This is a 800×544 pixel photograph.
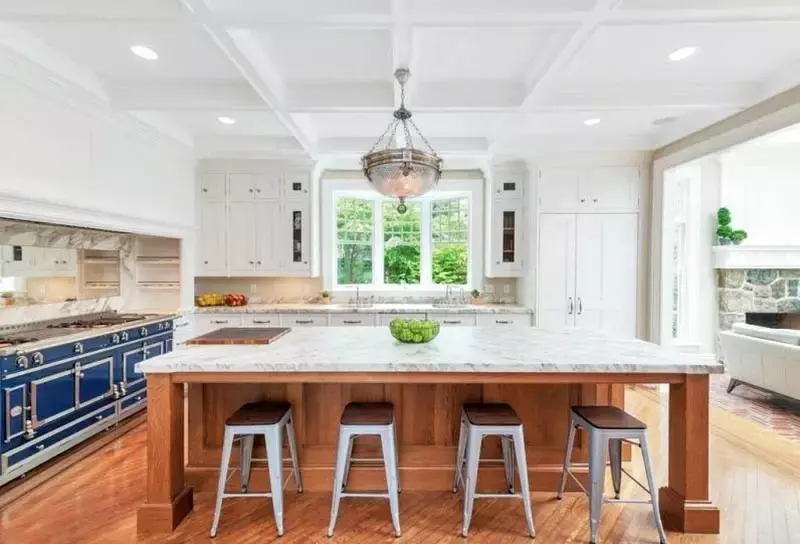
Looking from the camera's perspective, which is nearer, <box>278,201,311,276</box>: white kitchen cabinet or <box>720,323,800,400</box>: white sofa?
<box>720,323,800,400</box>: white sofa

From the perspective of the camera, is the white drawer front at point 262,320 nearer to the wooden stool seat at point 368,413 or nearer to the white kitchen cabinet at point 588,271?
the wooden stool seat at point 368,413

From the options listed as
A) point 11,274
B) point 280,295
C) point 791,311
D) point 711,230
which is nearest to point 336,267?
point 280,295

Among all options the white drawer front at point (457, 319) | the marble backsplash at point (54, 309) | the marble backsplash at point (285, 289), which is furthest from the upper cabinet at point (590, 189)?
the marble backsplash at point (54, 309)

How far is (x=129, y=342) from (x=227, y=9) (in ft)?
9.66

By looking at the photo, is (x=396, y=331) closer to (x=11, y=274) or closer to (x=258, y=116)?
(x=258, y=116)

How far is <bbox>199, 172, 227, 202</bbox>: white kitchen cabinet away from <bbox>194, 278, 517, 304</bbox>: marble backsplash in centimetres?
106

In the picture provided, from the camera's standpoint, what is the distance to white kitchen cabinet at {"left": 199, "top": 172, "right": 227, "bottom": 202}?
5203mm

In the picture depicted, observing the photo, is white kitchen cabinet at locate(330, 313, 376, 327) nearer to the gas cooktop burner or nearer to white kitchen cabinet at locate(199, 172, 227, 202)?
white kitchen cabinet at locate(199, 172, 227, 202)

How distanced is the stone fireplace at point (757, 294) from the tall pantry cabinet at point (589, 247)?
1741mm

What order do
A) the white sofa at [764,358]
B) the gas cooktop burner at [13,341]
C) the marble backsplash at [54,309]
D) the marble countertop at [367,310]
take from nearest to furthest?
the gas cooktop burner at [13,341] < the marble backsplash at [54,309] < the white sofa at [764,358] < the marble countertop at [367,310]

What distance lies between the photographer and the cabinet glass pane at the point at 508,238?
5.28m

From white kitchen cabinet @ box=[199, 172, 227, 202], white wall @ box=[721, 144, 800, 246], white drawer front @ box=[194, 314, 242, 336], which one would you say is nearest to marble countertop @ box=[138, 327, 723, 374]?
white drawer front @ box=[194, 314, 242, 336]

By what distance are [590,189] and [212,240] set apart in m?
4.39

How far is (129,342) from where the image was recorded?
389 cm
